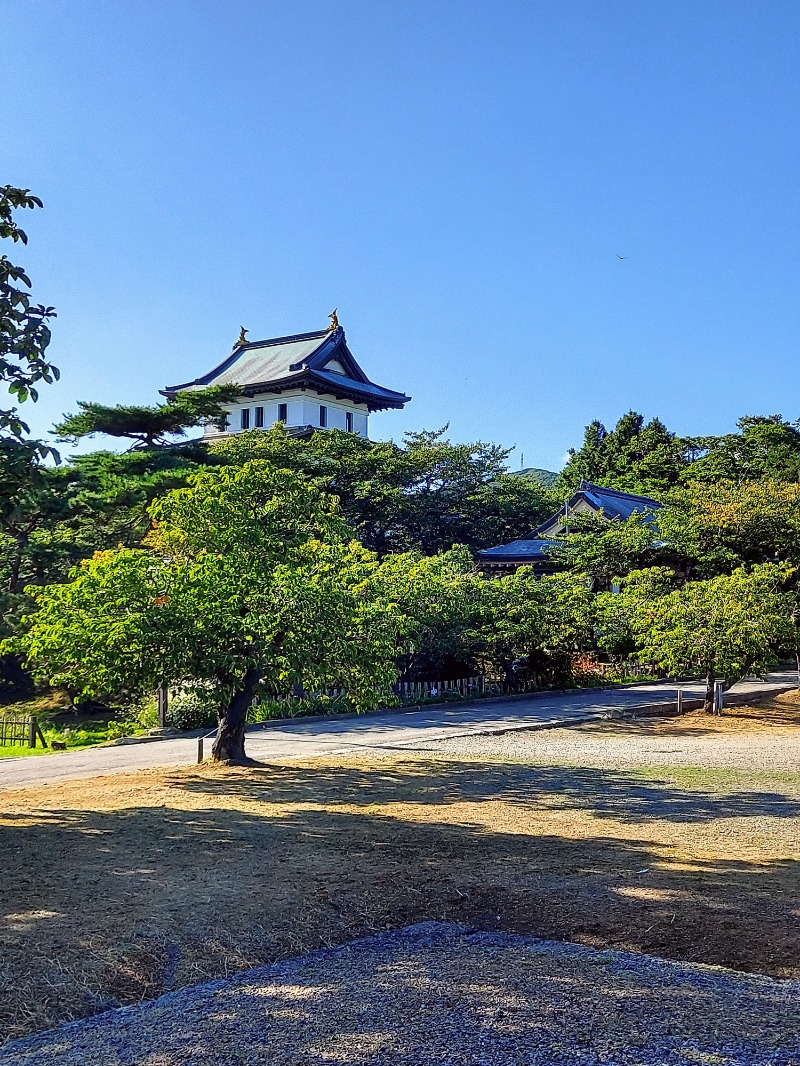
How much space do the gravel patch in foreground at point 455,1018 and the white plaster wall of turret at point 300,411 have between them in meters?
38.9

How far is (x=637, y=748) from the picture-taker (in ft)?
48.7

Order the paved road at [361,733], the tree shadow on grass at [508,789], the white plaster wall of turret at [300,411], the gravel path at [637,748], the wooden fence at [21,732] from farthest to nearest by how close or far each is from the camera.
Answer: the white plaster wall of turret at [300,411] < the wooden fence at [21,732] < the paved road at [361,733] < the gravel path at [637,748] < the tree shadow on grass at [508,789]

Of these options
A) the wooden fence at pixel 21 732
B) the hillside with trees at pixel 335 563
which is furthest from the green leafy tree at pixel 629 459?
the wooden fence at pixel 21 732

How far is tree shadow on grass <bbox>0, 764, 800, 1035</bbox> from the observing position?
5.03 metres

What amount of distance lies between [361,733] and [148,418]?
531 inches

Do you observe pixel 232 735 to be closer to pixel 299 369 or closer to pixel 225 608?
pixel 225 608

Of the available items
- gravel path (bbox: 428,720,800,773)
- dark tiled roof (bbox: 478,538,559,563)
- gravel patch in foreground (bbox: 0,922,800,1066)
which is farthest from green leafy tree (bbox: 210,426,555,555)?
gravel patch in foreground (bbox: 0,922,800,1066)

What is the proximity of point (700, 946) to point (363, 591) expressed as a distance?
30.2 feet

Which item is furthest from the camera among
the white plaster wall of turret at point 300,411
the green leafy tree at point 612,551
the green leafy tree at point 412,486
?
the white plaster wall of turret at point 300,411

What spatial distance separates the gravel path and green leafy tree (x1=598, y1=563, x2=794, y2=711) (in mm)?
1970

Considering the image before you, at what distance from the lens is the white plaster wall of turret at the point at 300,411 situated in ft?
145

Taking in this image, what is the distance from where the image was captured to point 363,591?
14008 mm

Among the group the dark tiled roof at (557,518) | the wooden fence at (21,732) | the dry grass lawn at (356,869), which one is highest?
the dark tiled roof at (557,518)

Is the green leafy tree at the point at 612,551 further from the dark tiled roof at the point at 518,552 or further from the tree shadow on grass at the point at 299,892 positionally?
the tree shadow on grass at the point at 299,892
